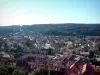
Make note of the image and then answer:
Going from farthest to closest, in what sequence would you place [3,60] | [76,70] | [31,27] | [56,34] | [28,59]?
[31,27]
[56,34]
[28,59]
[3,60]
[76,70]

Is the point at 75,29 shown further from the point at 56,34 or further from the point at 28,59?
the point at 28,59

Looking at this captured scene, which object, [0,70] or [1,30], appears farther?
[1,30]

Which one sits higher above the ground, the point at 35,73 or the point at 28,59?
the point at 35,73

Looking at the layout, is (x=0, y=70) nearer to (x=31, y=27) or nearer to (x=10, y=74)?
(x=10, y=74)

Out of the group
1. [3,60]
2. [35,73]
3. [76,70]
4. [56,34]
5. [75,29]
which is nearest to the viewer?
[35,73]

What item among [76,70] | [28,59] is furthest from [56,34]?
[76,70]

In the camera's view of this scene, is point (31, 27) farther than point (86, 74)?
Yes

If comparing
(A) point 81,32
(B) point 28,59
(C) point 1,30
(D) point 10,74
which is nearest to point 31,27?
(C) point 1,30

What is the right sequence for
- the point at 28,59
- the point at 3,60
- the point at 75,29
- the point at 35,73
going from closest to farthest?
the point at 35,73, the point at 3,60, the point at 28,59, the point at 75,29

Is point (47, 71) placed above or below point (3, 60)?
above
